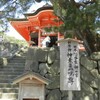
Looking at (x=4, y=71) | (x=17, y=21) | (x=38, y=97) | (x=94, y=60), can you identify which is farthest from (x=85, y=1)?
(x=17, y=21)

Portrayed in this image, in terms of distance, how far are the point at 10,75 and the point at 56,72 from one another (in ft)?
8.96

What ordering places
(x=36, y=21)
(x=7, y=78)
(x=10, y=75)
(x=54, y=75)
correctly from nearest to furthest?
(x=54, y=75) < (x=7, y=78) < (x=10, y=75) < (x=36, y=21)

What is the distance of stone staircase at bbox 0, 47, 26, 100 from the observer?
9.91 metres

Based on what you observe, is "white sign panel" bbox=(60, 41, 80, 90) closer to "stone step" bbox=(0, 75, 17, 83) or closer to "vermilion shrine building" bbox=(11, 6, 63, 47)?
"stone step" bbox=(0, 75, 17, 83)

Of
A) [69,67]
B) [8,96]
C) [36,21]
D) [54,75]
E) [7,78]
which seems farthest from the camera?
[36,21]

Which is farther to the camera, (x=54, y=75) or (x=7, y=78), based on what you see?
(x=7, y=78)

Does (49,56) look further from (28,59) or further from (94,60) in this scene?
(94,60)

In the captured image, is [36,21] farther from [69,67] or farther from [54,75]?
[69,67]

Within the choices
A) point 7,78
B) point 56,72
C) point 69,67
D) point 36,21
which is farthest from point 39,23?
point 69,67

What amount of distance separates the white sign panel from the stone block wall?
1.78m

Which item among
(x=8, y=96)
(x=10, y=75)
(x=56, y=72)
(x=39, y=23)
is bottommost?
(x=8, y=96)

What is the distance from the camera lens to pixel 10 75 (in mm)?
11586

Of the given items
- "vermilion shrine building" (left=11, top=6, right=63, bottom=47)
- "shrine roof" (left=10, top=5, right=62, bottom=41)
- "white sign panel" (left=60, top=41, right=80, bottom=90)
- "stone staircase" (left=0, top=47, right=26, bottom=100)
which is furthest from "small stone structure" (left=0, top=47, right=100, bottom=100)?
"shrine roof" (left=10, top=5, right=62, bottom=41)

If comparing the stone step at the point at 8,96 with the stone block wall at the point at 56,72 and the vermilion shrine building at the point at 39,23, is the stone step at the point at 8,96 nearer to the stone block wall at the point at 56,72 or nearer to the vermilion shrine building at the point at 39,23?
the stone block wall at the point at 56,72
